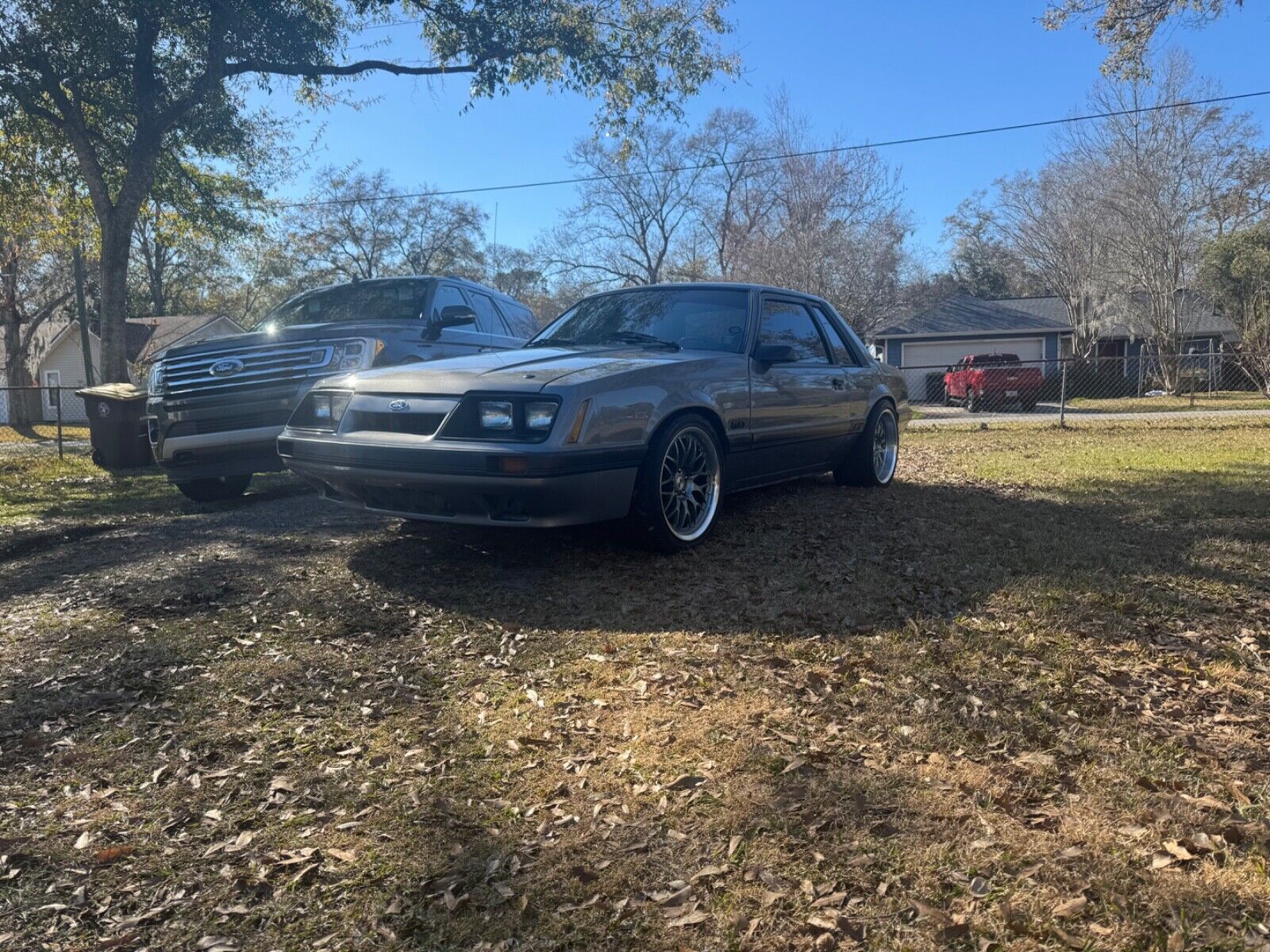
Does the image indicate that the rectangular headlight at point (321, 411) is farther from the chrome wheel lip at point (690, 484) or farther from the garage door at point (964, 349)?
the garage door at point (964, 349)

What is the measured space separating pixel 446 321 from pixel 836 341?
319 cm

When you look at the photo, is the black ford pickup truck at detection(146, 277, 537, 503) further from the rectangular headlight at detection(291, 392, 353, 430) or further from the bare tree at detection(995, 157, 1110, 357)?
the bare tree at detection(995, 157, 1110, 357)

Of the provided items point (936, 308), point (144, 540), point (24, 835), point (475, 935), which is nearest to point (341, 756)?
point (24, 835)

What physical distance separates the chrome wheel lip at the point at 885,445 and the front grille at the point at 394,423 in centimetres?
396

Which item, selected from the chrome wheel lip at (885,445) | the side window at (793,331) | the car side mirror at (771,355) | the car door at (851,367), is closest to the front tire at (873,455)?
the chrome wheel lip at (885,445)

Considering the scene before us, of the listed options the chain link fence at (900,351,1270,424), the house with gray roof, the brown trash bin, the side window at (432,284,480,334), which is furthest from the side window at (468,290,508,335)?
the house with gray roof

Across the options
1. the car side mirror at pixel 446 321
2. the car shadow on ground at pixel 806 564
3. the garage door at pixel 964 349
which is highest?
the garage door at pixel 964 349

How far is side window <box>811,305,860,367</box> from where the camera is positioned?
6.72 m

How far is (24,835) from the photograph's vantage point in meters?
2.41

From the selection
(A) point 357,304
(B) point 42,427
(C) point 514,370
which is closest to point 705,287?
(C) point 514,370

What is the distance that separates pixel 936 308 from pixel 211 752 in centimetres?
3573

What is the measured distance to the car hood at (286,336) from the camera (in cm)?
695

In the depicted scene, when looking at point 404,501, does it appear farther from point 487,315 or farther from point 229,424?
point 487,315

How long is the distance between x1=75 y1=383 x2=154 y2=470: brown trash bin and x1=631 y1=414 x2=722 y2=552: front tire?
25.6 feet
